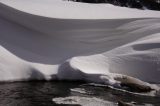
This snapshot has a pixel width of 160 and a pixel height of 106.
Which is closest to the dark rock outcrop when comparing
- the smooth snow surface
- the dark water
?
the smooth snow surface

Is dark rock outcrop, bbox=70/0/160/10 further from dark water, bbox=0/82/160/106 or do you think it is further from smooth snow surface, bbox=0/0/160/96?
dark water, bbox=0/82/160/106

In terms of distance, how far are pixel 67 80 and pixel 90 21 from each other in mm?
2519

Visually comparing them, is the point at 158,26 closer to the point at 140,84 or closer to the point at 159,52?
the point at 159,52

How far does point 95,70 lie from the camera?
46.7 ft

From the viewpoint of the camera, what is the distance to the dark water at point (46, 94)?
11312 millimetres

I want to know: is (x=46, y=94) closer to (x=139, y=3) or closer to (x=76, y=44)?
(x=76, y=44)

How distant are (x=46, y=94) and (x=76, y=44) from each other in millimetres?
3447

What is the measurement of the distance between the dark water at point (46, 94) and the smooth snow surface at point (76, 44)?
595 millimetres

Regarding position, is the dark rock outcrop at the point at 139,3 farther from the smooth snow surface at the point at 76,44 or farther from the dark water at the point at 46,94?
the dark water at the point at 46,94

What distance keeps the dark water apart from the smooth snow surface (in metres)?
0.59

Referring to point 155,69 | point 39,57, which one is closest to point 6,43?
point 39,57

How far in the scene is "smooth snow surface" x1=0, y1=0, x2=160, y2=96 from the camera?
1398 centimetres

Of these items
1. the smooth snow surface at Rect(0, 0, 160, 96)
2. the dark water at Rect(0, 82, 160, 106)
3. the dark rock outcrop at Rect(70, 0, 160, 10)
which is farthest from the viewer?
the dark rock outcrop at Rect(70, 0, 160, 10)

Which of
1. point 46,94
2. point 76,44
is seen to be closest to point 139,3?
point 76,44
